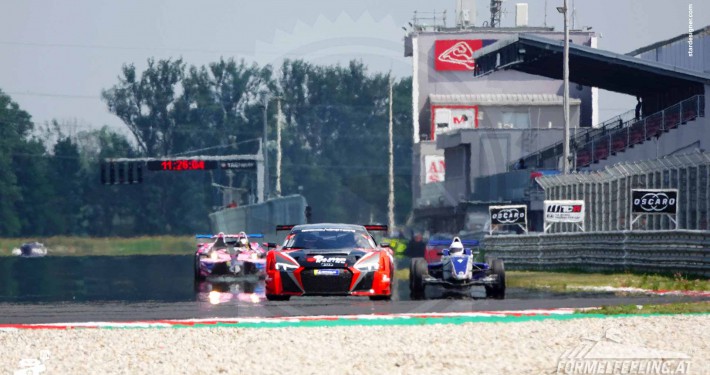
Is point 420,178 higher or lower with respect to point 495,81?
lower

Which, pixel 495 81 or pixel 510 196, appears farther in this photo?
pixel 495 81

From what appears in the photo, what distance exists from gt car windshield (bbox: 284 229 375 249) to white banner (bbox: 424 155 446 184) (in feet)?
226

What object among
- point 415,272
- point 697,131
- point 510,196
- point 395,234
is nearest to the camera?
point 415,272

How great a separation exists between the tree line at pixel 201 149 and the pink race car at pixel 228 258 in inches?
3233

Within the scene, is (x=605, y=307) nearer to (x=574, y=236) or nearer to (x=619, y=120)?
(x=574, y=236)

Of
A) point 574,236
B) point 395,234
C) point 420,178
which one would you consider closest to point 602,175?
point 574,236

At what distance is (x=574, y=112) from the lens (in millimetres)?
91125

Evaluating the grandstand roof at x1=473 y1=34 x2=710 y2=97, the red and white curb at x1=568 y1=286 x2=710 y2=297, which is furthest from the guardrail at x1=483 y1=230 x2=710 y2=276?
the grandstand roof at x1=473 y1=34 x2=710 y2=97

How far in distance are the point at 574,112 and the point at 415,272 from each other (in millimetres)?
71440

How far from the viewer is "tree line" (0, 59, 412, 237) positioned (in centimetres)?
11481

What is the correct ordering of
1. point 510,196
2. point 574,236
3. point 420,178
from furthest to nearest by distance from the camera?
point 420,178 → point 510,196 → point 574,236

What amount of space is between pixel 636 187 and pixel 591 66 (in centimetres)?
2741

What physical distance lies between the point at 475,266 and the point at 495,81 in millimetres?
75041

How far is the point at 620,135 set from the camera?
56.4m
